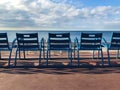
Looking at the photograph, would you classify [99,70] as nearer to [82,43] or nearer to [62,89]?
[82,43]

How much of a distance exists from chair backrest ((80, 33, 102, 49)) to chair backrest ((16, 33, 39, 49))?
4.37 feet

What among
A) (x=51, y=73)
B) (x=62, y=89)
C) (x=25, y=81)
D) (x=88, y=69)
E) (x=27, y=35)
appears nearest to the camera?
(x=62, y=89)

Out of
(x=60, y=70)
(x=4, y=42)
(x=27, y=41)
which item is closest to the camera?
(x=60, y=70)

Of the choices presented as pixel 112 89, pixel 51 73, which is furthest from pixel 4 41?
pixel 112 89

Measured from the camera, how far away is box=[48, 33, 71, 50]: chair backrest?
28.7 feet

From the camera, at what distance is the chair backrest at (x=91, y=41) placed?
28.9ft

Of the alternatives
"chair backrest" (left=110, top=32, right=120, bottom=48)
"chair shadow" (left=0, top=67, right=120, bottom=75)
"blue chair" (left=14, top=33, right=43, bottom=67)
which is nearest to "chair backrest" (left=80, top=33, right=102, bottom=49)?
"chair backrest" (left=110, top=32, right=120, bottom=48)

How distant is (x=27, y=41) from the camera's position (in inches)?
348

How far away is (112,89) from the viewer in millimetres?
5820

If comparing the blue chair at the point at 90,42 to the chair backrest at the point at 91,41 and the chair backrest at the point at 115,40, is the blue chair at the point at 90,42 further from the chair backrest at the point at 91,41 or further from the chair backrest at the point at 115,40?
the chair backrest at the point at 115,40

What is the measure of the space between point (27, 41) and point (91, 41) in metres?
1.84

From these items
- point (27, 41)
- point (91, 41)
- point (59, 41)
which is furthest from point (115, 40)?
point (27, 41)

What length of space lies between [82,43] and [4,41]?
226 cm

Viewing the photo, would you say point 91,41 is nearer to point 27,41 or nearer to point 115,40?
point 115,40
